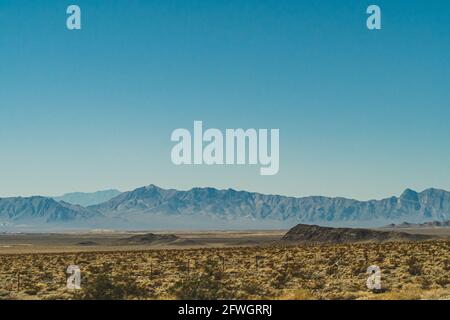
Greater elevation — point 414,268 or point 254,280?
point 414,268

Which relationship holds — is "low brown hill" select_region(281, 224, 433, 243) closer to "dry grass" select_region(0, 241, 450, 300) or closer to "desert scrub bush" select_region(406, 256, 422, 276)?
"dry grass" select_region(0, 241, 450, 300)

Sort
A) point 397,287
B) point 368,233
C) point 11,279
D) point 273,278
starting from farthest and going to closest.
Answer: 1. point 368,233
2. point 11,279
3. point 273,278
4. point 397,287

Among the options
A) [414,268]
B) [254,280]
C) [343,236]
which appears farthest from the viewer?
[343,236]

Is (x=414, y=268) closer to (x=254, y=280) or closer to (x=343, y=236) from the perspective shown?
(x=254, y=280)

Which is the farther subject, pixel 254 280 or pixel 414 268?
pixel 414 268

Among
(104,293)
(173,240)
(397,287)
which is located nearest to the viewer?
(104,293)

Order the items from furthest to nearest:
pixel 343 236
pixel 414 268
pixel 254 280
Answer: pixel 343 236 → pixel 414 268 → pixel 254 280

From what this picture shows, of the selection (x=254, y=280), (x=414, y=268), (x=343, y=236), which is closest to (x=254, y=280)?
(x=254, y=280)

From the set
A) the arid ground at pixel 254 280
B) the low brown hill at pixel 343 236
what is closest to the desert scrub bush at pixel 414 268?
the arid ground at pixel 254 280

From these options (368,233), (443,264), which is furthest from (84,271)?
(368,233)
